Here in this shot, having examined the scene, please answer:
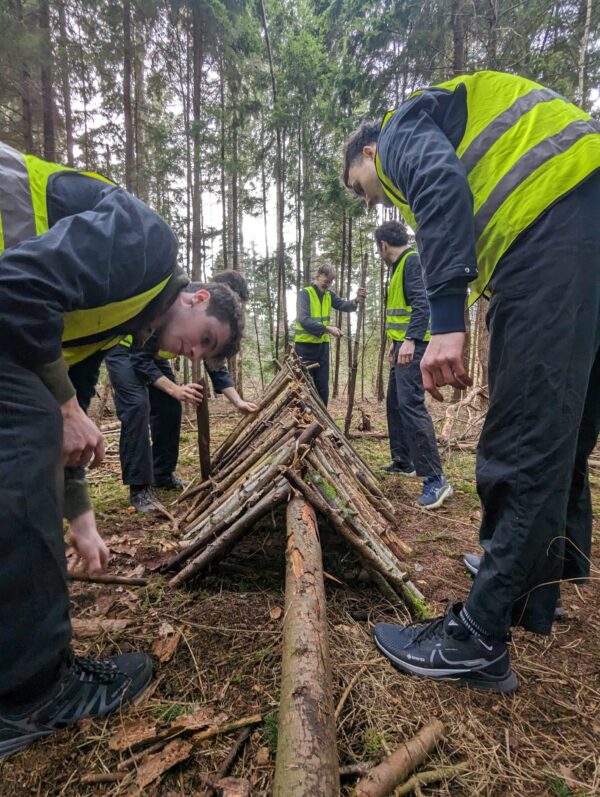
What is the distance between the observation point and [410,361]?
3770mm

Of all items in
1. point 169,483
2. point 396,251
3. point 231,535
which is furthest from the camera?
point 396,251

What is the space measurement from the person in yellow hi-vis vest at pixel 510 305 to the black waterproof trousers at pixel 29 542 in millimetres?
1180

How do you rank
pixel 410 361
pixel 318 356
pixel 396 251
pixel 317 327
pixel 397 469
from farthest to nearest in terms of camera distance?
1. pixel 318 356
2. pixel 317 327
3. pixel 397 469
4. pixel 396 251
5. pixel 410 361

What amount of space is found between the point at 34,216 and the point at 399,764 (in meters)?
1.97

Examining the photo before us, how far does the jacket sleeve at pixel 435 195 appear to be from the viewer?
1396mm

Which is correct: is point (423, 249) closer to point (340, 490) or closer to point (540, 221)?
point (540, 221)

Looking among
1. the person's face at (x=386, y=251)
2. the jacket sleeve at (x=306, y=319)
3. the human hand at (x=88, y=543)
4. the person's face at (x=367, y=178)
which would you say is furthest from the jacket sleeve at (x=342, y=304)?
the human hand at (x=88, y=543)

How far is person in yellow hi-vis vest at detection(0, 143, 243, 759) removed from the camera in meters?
1.09

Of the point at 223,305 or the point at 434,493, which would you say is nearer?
the point at 223,305

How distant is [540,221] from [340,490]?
1.44 m

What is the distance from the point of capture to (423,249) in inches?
58.8

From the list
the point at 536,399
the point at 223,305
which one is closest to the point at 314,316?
the point at 223,305

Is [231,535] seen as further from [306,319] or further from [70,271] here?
[306,319]

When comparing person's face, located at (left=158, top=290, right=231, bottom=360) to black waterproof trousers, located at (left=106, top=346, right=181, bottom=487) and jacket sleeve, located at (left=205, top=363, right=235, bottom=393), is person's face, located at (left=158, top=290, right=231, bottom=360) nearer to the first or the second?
black waterproof trousers, located at (left=106, top=346, right=181, bottom=487)
